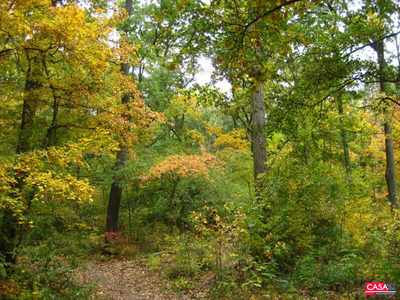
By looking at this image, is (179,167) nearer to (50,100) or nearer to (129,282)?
(129,282)

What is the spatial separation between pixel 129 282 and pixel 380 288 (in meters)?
5.75

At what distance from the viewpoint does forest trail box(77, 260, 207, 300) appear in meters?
6.61

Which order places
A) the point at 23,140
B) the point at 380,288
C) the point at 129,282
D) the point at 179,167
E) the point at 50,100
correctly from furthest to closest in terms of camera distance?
the point at 179,167, the point at 129,282, the point at 50,100, the point at 23,140, the point at 380,288

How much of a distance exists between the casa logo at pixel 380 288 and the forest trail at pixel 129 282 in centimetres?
293

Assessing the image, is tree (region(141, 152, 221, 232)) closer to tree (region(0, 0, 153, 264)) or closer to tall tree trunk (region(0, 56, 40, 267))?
tree (region(0, 0, 153, 264))

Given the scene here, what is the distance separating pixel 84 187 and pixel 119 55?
4209 mm

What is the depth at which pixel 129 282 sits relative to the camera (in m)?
7.89

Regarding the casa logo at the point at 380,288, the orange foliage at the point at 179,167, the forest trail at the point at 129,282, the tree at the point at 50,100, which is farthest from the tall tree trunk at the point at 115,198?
the casa logo at the point at 380,288

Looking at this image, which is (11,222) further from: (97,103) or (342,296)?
(342,296)

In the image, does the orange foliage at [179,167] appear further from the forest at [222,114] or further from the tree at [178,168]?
the forest at [222,114]

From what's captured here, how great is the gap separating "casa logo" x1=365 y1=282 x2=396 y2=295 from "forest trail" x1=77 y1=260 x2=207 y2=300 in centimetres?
293

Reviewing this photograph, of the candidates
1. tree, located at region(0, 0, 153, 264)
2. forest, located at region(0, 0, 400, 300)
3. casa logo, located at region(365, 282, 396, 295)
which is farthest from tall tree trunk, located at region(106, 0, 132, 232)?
casa logo, located at region(365, 282, 396, 295)

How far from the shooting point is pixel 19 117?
6988mm

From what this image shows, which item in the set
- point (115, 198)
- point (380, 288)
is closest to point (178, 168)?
point (115, 198)
